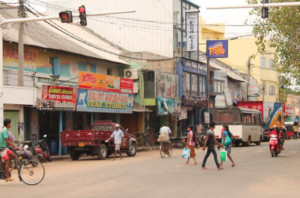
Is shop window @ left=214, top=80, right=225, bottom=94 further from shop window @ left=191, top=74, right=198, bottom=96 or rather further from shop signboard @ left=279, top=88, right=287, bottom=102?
shop signboard @ left=279, top=88, right=287, bottom=102

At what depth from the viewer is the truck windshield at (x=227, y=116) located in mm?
39250

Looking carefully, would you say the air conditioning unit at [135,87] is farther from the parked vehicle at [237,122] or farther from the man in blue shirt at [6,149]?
the man in blue shirt at [6,149]

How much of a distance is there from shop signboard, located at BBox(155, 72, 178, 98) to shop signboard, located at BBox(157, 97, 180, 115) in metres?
0.42

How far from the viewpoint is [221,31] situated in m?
78.8

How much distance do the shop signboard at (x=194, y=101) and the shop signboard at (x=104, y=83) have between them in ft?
29.9

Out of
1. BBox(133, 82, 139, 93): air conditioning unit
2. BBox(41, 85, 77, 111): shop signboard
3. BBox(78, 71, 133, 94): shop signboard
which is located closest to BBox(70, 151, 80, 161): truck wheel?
BBox(41, 85, 77, 111): shop signboard

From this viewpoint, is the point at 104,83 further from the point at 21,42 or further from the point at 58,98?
the point at 21,42

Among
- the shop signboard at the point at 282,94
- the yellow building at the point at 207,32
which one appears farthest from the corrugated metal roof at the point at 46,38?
the shop signboard at the point at 282,94

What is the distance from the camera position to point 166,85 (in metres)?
41.9

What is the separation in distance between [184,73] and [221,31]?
34.9m

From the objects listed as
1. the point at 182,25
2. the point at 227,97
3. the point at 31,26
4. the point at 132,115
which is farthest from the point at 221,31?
the point at 31,26

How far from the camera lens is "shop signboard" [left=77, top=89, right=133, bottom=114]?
102 ft

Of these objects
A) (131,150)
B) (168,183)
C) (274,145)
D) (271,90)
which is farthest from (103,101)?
(271,90)

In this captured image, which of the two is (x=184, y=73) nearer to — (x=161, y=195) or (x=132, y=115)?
(x=132, y=115)
